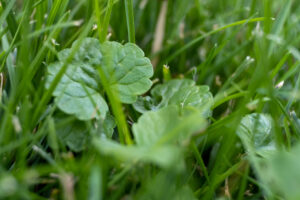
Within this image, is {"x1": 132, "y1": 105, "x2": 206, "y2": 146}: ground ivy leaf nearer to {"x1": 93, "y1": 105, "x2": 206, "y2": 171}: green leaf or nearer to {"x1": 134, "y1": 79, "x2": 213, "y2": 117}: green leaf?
{"x1": 93, "y1": 105, "x2": 206, "y2": 171}: green leaf

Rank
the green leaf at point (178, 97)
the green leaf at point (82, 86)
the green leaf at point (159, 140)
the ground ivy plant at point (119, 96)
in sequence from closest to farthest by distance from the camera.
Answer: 1. the green leaf at point (159, 140)
2. the ground ivy plant at point (119, 96)
3. the green leaf at point (82, 86)
4. the green leaf at point (178, 97)

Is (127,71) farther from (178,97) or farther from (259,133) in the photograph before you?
(259,133)

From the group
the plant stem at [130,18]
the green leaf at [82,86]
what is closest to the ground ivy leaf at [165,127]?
the green leaf at [82,86]

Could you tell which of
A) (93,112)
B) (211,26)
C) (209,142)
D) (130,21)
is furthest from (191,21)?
(93,112)

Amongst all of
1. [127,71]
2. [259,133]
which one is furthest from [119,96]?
[259,133]

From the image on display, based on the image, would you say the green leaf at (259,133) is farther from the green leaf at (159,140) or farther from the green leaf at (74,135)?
the green leaf at (74,135)

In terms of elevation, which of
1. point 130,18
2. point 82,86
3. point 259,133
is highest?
point 130,18

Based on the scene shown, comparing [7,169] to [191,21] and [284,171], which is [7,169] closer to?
[284,171]
